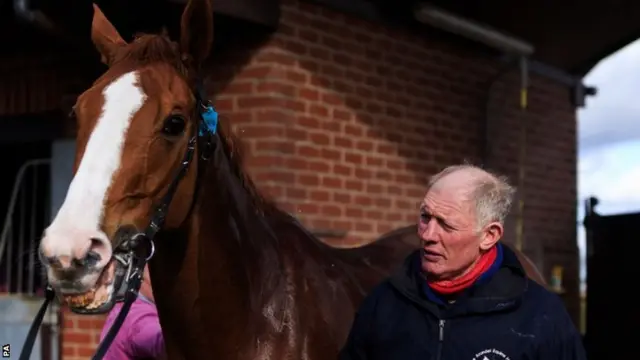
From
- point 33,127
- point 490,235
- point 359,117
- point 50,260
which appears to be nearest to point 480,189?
point 490,235

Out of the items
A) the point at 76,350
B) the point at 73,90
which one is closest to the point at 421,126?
the point at 73,90

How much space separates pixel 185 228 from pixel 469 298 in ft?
2.82

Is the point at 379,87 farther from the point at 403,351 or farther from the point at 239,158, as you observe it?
the point at 403,351

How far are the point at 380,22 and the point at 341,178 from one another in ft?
3.25

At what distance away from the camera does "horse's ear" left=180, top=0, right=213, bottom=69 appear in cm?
266

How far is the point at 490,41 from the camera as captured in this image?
234 inches

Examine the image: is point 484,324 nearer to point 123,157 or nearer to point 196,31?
point 123,157

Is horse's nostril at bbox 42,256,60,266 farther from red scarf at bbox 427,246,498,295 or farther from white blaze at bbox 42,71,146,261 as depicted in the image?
red scarf at bbox 427,246,498,295

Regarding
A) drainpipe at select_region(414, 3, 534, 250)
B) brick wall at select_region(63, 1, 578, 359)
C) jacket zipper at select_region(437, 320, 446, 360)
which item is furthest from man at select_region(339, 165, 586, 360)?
drainpipe at select_region(414, 3, 534, 250)

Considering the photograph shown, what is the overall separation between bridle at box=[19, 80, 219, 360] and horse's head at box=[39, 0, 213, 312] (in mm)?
17

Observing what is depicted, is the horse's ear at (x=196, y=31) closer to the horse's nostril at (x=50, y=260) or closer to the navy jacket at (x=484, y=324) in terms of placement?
the horse's nostril at (x=50, y=260)

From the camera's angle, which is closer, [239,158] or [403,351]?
[403,351]

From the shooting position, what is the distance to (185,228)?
2.62 meters

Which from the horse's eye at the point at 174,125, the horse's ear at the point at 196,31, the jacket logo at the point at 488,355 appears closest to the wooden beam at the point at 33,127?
the horse's ear at the point at 196,31
